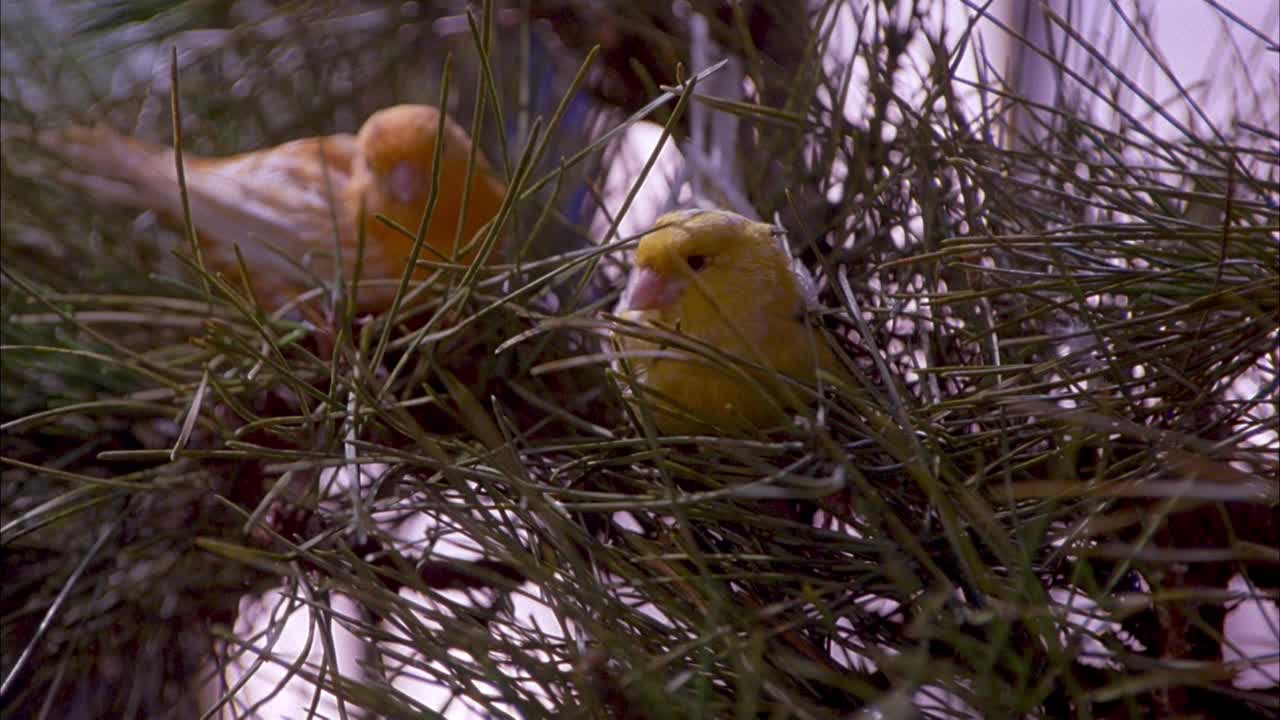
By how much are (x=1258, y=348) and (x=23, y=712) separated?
0.62 m

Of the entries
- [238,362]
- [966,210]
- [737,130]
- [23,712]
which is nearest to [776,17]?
[737,130]

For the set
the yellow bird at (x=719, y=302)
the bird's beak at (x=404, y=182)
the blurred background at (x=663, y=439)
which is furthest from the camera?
the bird's beak at (x=404, y=182)

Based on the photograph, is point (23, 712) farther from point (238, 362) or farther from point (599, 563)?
point (599, 563)

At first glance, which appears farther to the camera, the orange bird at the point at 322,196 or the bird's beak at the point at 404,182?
the bird's beak at the point at 404,182

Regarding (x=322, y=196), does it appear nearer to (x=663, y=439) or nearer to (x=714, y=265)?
(x=714, y=265)

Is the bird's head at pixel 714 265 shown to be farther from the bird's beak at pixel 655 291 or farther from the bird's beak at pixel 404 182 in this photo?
the bird's beak at pixel 404 182

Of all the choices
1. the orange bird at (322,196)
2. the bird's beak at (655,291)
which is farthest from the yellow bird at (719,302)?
the orange bird at (322,196)

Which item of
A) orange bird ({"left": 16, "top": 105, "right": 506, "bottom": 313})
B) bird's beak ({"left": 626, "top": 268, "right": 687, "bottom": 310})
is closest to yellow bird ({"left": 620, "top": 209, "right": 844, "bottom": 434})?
bird's beak ({"left": 626, "top": 268, "right": 687, "bottom": 310})

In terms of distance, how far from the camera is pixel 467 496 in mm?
403

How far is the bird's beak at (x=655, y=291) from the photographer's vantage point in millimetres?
630

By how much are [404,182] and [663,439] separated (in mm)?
781

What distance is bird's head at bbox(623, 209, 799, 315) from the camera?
633 mm

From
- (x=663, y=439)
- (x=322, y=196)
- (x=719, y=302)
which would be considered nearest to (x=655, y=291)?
(x=719, y=302)

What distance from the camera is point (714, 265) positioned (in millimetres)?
658
